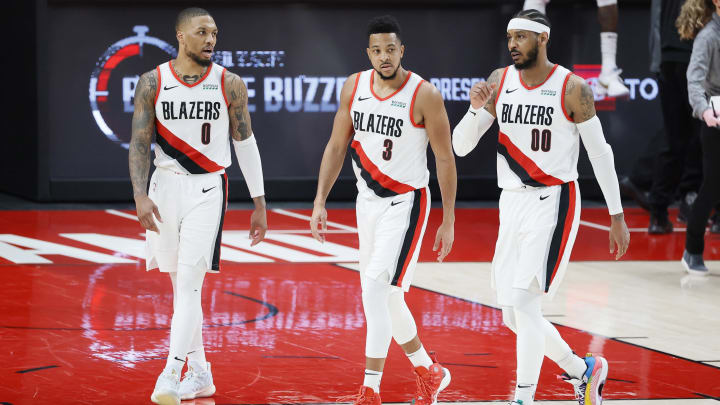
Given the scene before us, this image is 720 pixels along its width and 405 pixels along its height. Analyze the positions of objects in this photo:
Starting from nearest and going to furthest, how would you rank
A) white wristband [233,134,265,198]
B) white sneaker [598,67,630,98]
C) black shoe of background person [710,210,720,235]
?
white wristband [233,134,265,198] < black shoe of background person [710,210,720,235] < white sneaker [598,67,630,98]

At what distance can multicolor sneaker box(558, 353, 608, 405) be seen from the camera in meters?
6.10

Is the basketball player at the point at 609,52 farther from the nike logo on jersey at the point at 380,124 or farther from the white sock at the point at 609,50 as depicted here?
the nike logo on jersey at the point at 380,124

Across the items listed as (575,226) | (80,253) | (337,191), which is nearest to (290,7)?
(337,191)

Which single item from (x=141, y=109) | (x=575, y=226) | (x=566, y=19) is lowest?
(x=575, y=226)

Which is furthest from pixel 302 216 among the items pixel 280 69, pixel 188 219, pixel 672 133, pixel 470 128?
pixel 470 128

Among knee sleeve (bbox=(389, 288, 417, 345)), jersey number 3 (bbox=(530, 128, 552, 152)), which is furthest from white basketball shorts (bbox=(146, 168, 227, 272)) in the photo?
jersey number 3 (bbox=(530, 128, 552, 152))

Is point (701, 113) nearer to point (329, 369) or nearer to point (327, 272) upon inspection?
point (327, 272)

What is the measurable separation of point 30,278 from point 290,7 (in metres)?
5.65

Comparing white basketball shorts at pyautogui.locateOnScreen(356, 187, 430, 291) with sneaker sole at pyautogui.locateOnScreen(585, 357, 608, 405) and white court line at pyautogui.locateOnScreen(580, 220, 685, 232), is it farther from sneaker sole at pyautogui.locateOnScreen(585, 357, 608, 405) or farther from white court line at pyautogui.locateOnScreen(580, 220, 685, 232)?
white court line at pyautogui.locateOnScreen(580, 220, 685, 232)

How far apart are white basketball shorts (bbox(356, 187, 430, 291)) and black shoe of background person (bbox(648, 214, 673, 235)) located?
6947 millimetres

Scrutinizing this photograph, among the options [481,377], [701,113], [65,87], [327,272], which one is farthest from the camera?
[65,87]

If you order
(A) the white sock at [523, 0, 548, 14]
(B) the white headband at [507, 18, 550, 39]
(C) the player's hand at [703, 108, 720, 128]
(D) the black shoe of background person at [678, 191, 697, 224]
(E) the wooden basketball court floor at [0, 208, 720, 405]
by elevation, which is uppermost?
(A) the white sock at [523, 0, 548, 14]

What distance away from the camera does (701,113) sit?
9438mm

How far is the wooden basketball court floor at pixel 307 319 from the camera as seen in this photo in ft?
21.6
